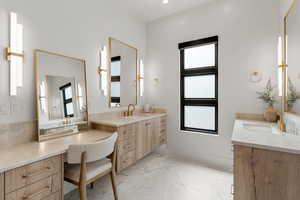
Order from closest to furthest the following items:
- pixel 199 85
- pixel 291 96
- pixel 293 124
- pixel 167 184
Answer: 1. pixel 293 124
2. pixel 291 96
3. pixel 167 184
4. pixel 199 85

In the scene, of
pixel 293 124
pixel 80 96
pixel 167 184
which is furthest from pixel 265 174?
pixel 80 96

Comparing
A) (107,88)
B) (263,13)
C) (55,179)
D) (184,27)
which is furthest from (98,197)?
(263,13)

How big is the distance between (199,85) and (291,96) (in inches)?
57.7

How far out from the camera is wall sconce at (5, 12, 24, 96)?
4.72 feet

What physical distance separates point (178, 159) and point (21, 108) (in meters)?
2.61

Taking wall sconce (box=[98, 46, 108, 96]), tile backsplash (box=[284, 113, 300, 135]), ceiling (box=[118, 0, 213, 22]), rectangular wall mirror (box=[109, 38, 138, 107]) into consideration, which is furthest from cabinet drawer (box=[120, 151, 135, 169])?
A: ceiling (box=[118, 0, 213, 22])

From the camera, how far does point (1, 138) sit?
1.39m

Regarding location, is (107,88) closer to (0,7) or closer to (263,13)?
(0,7)

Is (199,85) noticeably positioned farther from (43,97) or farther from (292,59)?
(43,97)

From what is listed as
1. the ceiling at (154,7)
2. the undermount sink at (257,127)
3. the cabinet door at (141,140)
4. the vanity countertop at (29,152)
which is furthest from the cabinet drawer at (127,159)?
the ceiling at (154,7)

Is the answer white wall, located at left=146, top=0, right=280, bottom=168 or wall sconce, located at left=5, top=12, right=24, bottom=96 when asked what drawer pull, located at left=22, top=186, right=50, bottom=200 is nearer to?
wall sconce, located at left=5, top=12, right=24, bottom=96

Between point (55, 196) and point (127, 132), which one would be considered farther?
point (127, 132)

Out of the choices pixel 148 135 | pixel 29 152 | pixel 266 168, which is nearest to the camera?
pixel 266 168

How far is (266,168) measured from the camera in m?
1.00
